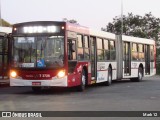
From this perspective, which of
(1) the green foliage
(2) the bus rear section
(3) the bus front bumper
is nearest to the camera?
(3) the bus front bumper

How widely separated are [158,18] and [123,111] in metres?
60.5

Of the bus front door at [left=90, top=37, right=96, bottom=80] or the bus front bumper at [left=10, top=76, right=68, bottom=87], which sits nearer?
the bus front bumper at [left=10, top=76, right=68, bottom=87]

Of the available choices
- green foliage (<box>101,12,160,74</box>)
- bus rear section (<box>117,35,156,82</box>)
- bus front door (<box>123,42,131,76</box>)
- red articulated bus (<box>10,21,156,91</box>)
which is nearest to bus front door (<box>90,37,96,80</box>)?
red articulated bus (<box>10,21,156,91</box>)

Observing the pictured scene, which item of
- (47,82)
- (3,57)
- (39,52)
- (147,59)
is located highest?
(39,52)

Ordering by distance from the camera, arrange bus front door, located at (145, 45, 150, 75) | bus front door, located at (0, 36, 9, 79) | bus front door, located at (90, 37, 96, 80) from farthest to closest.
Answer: bus front door, located at (145, 45, 150, 75) < bus front door, located at (90, 37, 96, 80) < bus front door, located at (0, 36, 9, 79)

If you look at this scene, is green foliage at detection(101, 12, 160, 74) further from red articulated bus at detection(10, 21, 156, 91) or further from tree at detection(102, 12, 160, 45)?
red articulated bus at detection(10, 21, 156, 91)

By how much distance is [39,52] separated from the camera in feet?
63.8

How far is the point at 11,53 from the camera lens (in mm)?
19953

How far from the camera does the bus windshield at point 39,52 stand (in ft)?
63.3

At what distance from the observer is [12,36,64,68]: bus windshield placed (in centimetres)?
1930

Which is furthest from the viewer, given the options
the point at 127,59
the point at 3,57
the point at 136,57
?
the point at 136,57

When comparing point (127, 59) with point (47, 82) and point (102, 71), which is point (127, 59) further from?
point (47, 82)

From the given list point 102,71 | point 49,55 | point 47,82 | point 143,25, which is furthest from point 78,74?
point 143,25

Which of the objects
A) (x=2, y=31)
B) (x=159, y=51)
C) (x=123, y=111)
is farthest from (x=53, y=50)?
(x=159, y=51)
